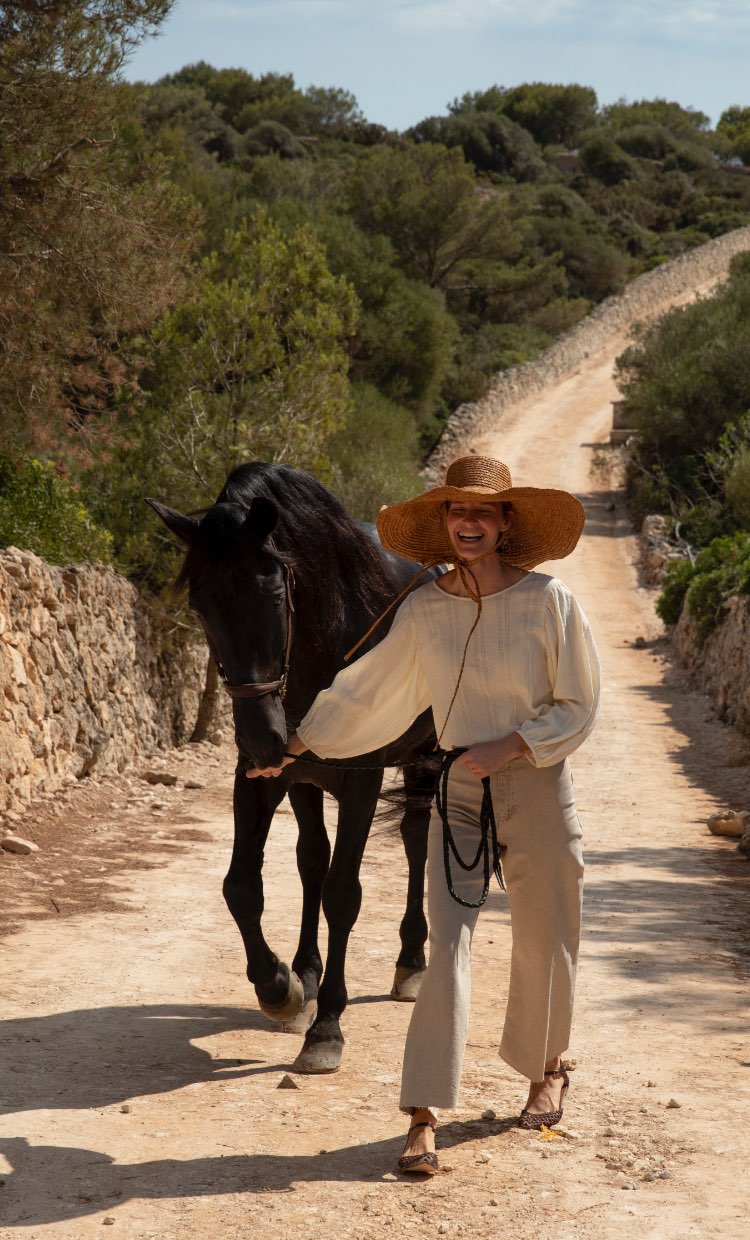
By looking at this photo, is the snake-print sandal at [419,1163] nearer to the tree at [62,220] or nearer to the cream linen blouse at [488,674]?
the cream linen blouse at [488,674]

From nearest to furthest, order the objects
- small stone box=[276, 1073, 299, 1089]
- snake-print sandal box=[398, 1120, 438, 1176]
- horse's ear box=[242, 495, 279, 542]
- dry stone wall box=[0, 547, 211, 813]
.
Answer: snake-print sandal box=[398, 1120, 438, 1176], horse's ear box=[242, 495, 279, 542], small stone box=[276, 1073, 299, 1089], dry stone wall box=[0, 547, 211, 813]

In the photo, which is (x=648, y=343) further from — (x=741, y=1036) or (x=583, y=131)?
(x=583, y=131)

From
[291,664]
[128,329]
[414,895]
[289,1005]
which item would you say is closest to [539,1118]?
[289,1005]

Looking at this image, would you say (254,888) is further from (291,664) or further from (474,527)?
(474,527)

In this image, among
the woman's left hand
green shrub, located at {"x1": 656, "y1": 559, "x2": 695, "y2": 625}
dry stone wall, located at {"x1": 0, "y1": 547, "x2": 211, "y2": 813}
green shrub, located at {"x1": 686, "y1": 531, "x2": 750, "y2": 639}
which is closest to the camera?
the woman's left hand

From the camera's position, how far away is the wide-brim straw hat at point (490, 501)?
3.98m

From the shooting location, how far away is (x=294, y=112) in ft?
279

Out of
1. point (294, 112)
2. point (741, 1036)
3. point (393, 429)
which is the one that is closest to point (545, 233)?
point (294, 112)

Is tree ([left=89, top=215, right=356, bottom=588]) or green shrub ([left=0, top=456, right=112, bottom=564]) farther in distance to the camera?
tree ([left=89, top=215, right=356, bottom=588])

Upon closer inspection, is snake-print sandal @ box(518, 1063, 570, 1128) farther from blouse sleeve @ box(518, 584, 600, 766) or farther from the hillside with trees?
the hillside with trees

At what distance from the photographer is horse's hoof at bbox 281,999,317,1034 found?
5164mm

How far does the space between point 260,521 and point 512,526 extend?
83cm

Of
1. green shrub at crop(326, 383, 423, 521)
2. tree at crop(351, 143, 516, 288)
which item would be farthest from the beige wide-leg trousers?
tree at crop(351, 143, 516, 288)

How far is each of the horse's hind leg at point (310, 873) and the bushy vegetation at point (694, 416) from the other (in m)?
20.3
